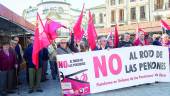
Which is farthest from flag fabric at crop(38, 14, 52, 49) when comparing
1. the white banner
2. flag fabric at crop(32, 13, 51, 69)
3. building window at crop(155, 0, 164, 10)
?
building window at crop(155, 0, 164, 10)

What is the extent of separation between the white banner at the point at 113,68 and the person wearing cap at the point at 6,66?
6.09ft

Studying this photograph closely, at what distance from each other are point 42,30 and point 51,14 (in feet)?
237

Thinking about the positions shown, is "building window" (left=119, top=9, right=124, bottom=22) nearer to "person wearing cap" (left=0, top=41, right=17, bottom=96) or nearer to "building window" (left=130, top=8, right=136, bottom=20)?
"building window" (left=130, top=8, right=136, bottom=20)

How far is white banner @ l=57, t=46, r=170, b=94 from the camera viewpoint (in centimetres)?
1023

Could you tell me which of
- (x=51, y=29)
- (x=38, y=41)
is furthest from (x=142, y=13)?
(x=38, y=41)

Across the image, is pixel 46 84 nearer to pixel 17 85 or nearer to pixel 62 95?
pixel 17 85

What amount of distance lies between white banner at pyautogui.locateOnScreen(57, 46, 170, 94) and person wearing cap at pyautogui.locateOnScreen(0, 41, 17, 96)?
1.85 meters

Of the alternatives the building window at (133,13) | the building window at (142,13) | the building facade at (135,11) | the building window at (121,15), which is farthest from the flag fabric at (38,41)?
the building window at (121,15)

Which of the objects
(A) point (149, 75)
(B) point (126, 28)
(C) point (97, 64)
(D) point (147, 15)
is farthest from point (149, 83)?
(D) point (147, 15)

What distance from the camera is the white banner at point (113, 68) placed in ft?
33.6

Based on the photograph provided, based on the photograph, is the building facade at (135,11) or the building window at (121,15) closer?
the building facade at (135,11)

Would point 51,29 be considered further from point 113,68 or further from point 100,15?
point 100,15

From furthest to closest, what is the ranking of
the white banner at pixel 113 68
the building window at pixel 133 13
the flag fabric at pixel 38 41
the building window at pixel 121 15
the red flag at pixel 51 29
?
the building window at pixel 121 15, the building window at pixel 133 13, the red flag at pixel 51 29, the flag fabric at pixel 38 41, the white banner at pixel 113 68

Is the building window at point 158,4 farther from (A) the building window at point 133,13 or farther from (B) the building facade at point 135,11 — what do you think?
(A) the building window at point 133,13
